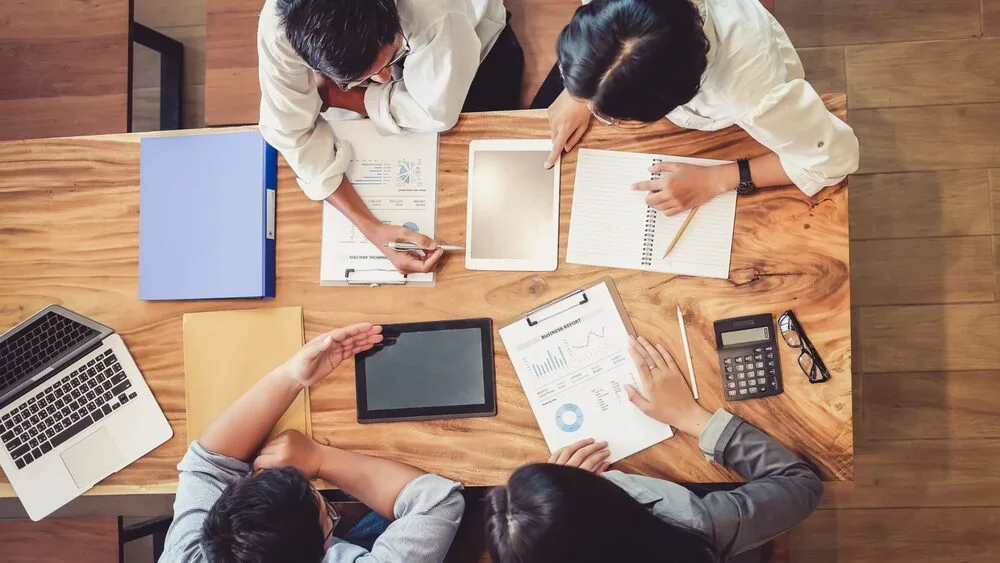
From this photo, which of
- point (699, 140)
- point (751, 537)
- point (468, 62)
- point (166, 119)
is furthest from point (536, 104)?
point (166, 119)

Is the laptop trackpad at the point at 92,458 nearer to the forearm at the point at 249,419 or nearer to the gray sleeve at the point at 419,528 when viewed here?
the forearm at the point at 249,419

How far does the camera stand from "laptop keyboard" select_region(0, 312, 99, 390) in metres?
1.23

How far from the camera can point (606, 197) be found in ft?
3.76

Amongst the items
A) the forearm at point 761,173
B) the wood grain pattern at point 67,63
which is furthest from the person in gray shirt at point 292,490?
the wood grain pattern at point 67,63

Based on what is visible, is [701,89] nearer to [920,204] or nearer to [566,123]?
[566,123]

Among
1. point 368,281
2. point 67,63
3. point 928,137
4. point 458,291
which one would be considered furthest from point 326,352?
point 928,137

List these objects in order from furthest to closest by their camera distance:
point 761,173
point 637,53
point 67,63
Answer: point 67,63 → point 761,173 → point 637,53

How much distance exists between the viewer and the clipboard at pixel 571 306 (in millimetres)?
1127

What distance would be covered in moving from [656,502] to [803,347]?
1.15ft

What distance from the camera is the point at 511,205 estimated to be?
1.17 meters

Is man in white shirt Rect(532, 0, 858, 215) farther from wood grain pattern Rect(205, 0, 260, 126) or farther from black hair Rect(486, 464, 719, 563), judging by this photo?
wood grain pattern Rect(205, 0, 260, 126)

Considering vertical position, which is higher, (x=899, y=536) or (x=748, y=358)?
(x=748, y=358)

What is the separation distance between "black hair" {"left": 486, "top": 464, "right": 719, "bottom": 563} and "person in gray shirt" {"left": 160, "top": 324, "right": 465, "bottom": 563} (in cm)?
20

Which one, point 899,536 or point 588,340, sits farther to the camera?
point 899,536
